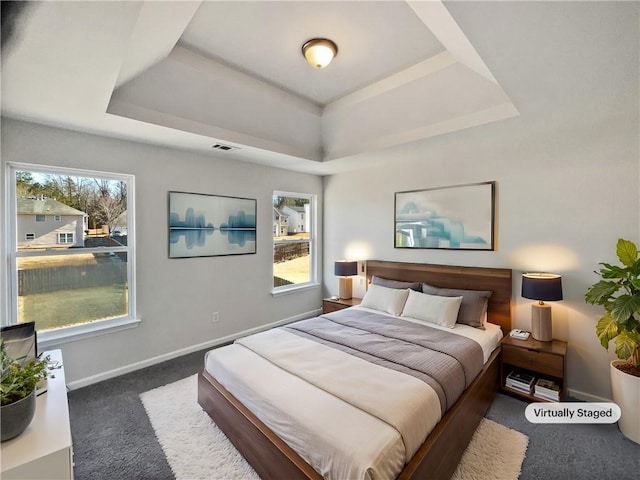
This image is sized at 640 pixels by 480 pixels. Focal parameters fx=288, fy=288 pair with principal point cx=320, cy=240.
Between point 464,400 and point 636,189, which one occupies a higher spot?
point 636,189

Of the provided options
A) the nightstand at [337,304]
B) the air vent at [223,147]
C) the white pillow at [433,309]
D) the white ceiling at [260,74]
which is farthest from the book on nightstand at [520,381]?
the air vent at [223,147]

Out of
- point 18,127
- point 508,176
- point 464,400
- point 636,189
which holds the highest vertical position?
point 18,127

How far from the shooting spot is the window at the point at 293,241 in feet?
14.7

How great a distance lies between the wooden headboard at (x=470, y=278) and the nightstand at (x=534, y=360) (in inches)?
12.2

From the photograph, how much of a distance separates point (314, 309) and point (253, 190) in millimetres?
2272

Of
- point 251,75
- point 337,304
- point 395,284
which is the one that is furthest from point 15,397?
point 395,284

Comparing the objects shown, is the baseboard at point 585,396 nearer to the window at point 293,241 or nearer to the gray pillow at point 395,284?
the gray pillow at point 395,284

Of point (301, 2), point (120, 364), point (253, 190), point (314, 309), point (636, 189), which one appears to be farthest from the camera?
point (314, 309)

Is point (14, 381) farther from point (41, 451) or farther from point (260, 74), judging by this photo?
point (260, 74)

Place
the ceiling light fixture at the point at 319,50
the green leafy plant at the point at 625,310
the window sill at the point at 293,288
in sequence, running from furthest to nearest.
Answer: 1. the window sill at the point at 293,288
2. the ceiling light fixture at the point at 319,50
3. the green leafy plant at the point at 625,310

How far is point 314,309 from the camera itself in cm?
497

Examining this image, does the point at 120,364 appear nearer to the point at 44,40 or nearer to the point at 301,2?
Result: the point at 44,40

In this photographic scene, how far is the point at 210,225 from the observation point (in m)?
3.62

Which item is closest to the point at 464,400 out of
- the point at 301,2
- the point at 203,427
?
the point at 203,427
